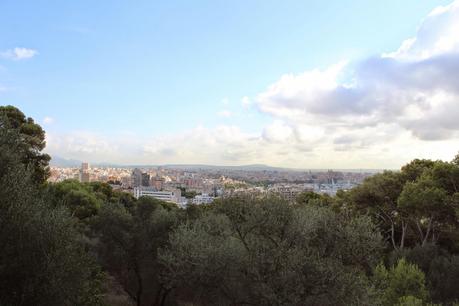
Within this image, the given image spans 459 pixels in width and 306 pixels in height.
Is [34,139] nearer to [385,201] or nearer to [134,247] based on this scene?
[134,247]

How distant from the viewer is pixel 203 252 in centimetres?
1306

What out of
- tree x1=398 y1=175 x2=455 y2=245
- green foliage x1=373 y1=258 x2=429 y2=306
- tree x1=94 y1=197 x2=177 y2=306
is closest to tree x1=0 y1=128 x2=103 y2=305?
tree x1=94 y1=197 x2=177 y2=306

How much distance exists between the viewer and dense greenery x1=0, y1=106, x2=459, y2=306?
26.3 ft

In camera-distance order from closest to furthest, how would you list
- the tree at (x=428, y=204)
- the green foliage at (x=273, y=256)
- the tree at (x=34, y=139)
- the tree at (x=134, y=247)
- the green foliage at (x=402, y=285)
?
the green foliage at (x=273, y=256) < the green foliage at (x=402, y=285) < the tree at (x=134, y=247) < the tree at (x=34, y=139) < the tree at (x=428, y=204)

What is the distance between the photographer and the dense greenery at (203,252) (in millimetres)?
8031

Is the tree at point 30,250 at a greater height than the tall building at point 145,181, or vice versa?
the tree at point 30,250

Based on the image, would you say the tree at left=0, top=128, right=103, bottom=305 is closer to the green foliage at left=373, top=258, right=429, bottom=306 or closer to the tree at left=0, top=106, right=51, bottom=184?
the green foliage at left=373, top=258, right=429, bottom=306

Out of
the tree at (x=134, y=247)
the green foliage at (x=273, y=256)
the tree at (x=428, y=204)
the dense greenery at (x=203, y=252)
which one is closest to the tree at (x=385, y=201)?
the tree at (x=428, y=204)

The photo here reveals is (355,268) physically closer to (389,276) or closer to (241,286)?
(241,286)

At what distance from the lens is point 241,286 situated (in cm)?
1295

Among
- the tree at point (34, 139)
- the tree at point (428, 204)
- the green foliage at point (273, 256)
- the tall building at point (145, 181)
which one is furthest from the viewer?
the tall building at point (145, 181)

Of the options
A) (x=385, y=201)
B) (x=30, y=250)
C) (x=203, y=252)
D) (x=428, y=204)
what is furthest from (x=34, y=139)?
(x=385, y=201)

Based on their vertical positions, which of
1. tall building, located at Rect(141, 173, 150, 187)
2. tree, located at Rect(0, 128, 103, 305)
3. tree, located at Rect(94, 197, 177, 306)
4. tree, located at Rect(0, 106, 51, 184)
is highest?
tree, located at Rect(0, 106, 51, 184)

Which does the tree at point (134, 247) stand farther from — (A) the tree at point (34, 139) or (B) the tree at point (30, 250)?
(B) the tree at point (30, 250)
